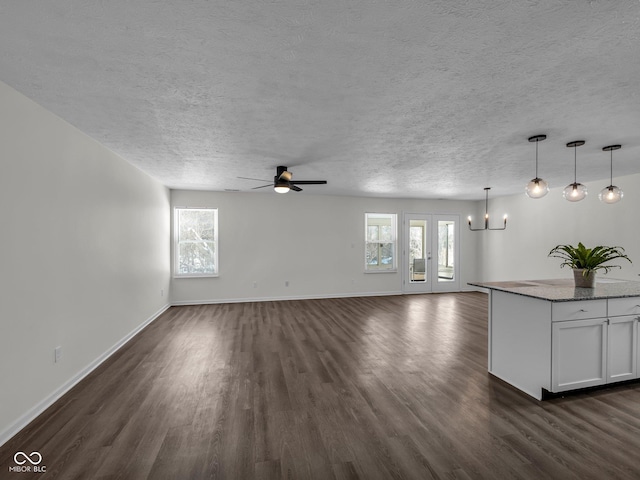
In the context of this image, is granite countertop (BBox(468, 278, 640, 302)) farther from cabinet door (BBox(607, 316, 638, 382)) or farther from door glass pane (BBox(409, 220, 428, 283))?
door glass pane (BBox(409, 220, 428, 283))

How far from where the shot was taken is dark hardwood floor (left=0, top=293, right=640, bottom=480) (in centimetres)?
186

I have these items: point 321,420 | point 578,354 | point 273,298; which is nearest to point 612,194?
point 578,354

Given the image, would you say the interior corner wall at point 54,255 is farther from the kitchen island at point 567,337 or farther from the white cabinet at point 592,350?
the white cabinet at point 592,350

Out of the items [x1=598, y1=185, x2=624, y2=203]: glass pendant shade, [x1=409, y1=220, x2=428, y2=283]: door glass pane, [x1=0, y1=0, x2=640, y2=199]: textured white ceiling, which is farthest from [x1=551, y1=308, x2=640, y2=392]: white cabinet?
[x1=409, y1=220, x2=428, y2=283]: door glass pane

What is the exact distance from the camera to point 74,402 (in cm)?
264

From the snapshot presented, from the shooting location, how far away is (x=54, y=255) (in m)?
2.68

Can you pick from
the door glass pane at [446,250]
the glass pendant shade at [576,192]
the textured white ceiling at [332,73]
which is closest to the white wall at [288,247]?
the door glass pane at [446,250]

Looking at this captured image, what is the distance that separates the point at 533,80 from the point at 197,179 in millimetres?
5037

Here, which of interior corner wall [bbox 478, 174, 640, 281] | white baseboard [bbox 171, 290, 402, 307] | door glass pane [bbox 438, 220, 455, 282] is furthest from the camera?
door glass pane [bbox 438, 220, 455, 282]

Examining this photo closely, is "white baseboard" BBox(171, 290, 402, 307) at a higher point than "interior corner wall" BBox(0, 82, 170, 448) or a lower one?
lower

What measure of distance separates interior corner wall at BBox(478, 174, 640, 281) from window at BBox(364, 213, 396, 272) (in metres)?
2.61

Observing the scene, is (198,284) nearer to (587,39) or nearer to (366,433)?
(366,433)

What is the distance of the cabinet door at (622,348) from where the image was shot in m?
2.81

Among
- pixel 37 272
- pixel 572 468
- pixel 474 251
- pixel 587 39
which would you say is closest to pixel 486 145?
pixel 587 39
